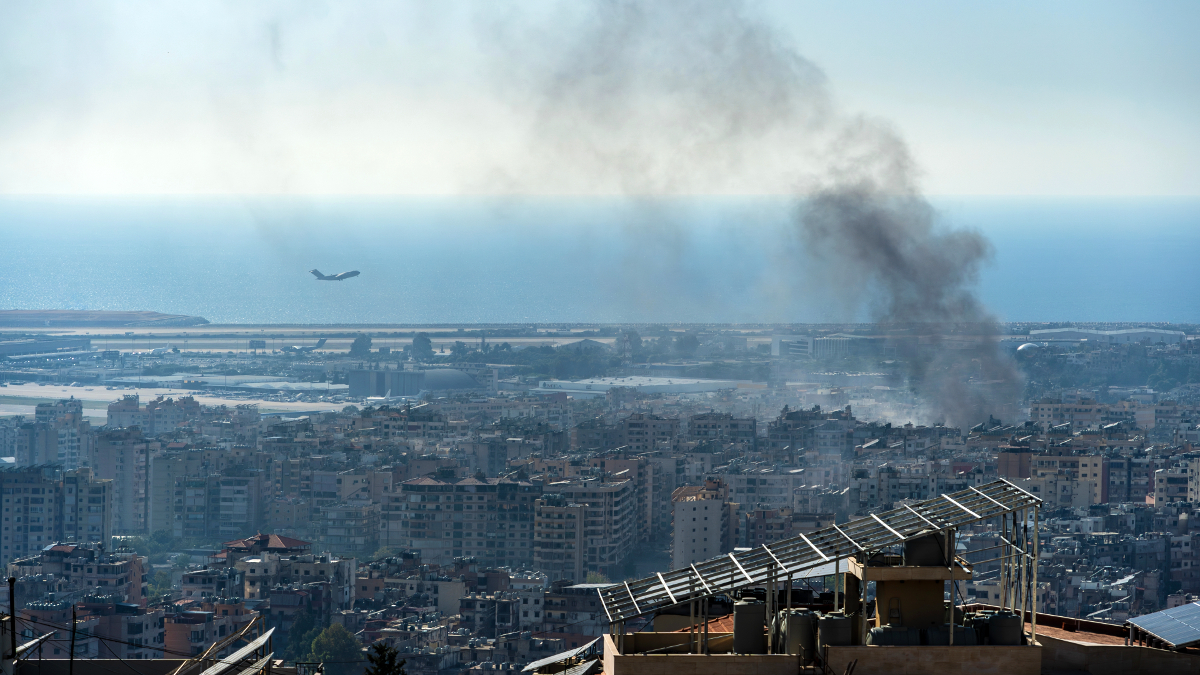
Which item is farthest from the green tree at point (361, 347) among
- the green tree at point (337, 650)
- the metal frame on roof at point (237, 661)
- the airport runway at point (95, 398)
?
the metal frame on roof at point (237, 661)

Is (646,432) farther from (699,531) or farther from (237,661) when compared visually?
(237,661)

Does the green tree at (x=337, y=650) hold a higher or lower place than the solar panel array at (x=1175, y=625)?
lower

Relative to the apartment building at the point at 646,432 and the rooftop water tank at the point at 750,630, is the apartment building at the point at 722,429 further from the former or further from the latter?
the rooftop water tank at the point at 750,630

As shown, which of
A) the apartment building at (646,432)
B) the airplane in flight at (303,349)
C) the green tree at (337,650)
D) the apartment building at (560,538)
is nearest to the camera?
the green tree at (337,650)

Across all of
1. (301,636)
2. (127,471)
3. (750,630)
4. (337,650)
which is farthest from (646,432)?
(750,630)

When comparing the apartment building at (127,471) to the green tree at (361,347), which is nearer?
the apartment building at (127,471)

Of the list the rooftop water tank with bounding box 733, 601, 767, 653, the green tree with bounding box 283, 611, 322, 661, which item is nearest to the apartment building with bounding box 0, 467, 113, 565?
the green tree with bounding box 283, 611, 322, 661
